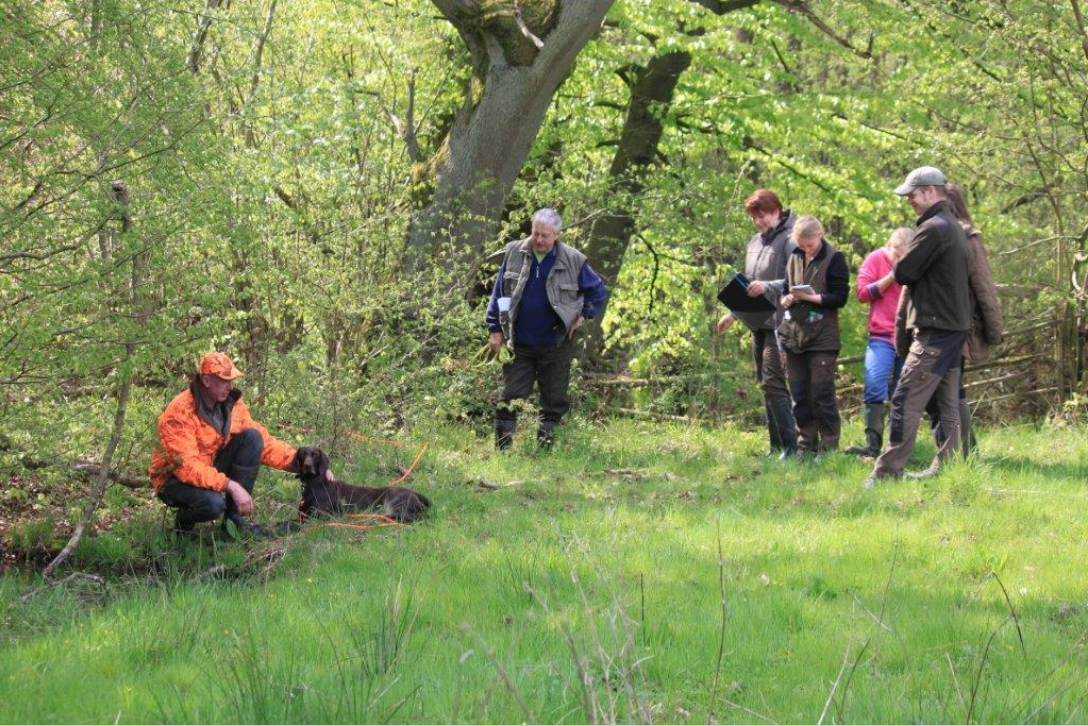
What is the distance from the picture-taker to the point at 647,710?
3490mm

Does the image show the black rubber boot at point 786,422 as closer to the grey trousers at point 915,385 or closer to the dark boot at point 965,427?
the dark boot at point 965,427

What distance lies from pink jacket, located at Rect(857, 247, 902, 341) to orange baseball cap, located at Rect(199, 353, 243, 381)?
524 cm

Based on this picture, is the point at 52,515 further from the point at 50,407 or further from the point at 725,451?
the point at 725,451

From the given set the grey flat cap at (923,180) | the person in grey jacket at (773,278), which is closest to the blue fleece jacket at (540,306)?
the person in grey jacket at (773,278)

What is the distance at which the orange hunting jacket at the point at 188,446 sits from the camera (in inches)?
294

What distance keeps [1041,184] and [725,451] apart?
19.7 ft

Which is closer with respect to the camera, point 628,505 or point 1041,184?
point 628,505

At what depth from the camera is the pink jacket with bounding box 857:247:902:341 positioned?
9859mm

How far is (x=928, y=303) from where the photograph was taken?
8.08 meters

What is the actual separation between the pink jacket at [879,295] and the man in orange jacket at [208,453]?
204 inches

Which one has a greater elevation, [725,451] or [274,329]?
[274,329]

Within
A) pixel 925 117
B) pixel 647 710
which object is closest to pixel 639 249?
pixel 925 117

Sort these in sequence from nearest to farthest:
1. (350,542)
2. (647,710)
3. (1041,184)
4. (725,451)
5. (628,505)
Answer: (647,710)
(350,542)
(628,505)
(725,451)
(1041,184)

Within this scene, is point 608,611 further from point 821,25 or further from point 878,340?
point 821,25
